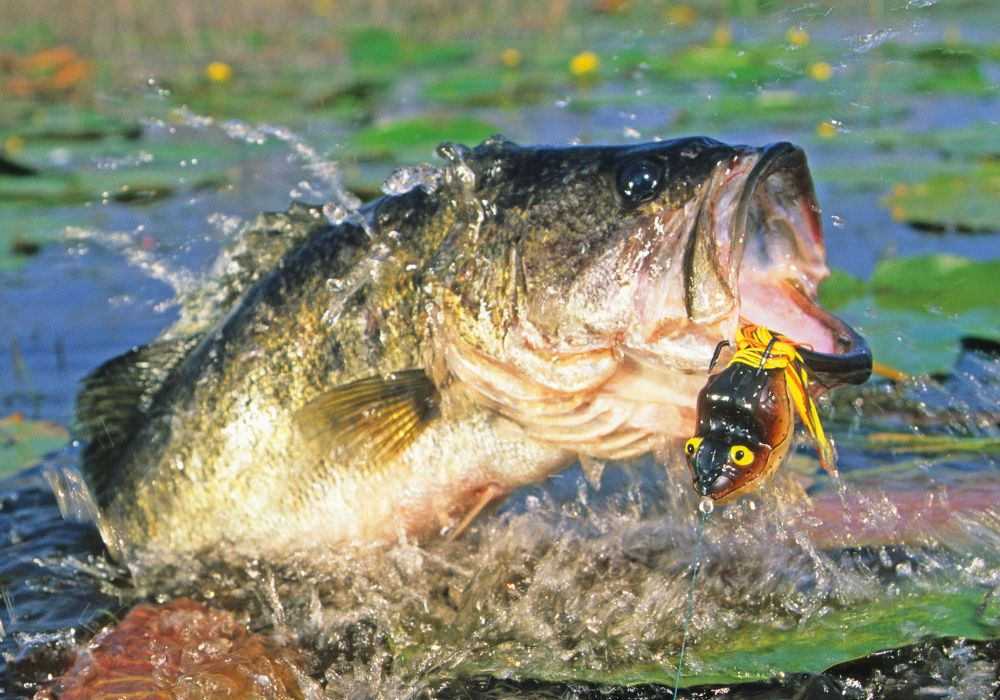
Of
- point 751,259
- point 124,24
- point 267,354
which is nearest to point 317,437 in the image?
point 267,354

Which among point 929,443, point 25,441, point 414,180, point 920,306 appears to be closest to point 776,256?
point 414,180

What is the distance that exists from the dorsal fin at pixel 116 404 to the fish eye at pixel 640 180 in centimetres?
139

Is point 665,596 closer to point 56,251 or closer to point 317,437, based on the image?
point 317,437

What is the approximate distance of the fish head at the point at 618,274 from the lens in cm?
253

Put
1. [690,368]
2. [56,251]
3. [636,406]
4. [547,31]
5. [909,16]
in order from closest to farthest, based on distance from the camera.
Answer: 1. [690,368]
2. [636,406]
3. [909,16]
4. [56,251]
5. [547,31]

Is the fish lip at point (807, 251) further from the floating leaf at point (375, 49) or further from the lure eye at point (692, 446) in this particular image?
the floating leaf at point (375, 49)

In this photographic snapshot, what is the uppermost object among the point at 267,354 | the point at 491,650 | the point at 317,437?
the point at 267,354

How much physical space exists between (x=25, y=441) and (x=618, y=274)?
2.72 m

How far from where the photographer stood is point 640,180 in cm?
268

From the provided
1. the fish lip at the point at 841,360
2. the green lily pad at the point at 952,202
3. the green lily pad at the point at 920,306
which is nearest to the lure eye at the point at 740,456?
the fish lip at the point at 841,360

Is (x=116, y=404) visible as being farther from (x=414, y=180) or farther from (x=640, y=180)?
(x=640, y=180)

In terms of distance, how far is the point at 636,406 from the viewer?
282 centimetres

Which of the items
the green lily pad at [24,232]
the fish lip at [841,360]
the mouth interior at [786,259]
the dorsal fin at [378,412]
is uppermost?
the mouth interior at [786,259]

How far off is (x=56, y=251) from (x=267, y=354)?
14.7ft
